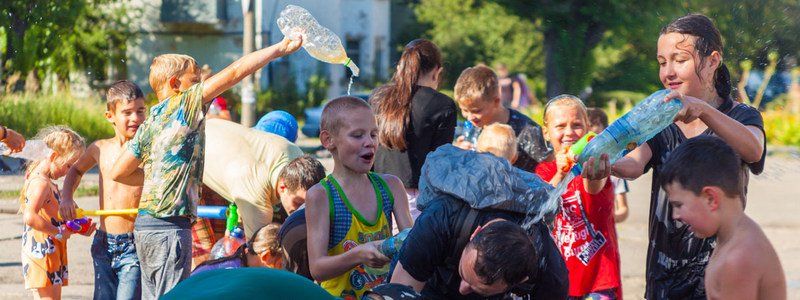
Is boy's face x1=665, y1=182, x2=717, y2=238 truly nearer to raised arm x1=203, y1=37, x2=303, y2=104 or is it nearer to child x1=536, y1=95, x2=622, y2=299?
raised arm x1=203, y1=37, x2=303, y2=104

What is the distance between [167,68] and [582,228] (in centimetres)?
222

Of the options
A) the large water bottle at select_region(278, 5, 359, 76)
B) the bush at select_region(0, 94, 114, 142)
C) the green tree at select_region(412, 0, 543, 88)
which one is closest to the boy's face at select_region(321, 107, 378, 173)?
the large water bottle at select_region(278, 5, 359, 76)

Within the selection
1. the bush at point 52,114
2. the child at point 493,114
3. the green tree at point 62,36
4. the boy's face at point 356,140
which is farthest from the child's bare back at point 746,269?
the green tree at point 62,36

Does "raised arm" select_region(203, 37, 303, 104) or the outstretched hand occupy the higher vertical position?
"raised arm" select_region(203, 37, 303, 104)

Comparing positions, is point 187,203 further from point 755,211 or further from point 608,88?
point 608,88

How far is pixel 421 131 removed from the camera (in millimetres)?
5812

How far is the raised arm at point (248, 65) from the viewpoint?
443 centimetres

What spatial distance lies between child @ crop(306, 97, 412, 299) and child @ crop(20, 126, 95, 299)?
97.8 inches

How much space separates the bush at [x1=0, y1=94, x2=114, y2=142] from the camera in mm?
16950

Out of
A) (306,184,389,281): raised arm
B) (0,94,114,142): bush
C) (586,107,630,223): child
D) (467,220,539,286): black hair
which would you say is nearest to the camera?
(467,220,539,286): black hair

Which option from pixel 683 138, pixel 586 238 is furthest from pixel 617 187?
pixel 683 138

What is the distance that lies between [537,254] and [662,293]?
0.81 metres

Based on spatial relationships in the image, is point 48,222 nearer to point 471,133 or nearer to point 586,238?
point 471,133

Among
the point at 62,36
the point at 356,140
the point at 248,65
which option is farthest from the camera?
the point at 62,36
